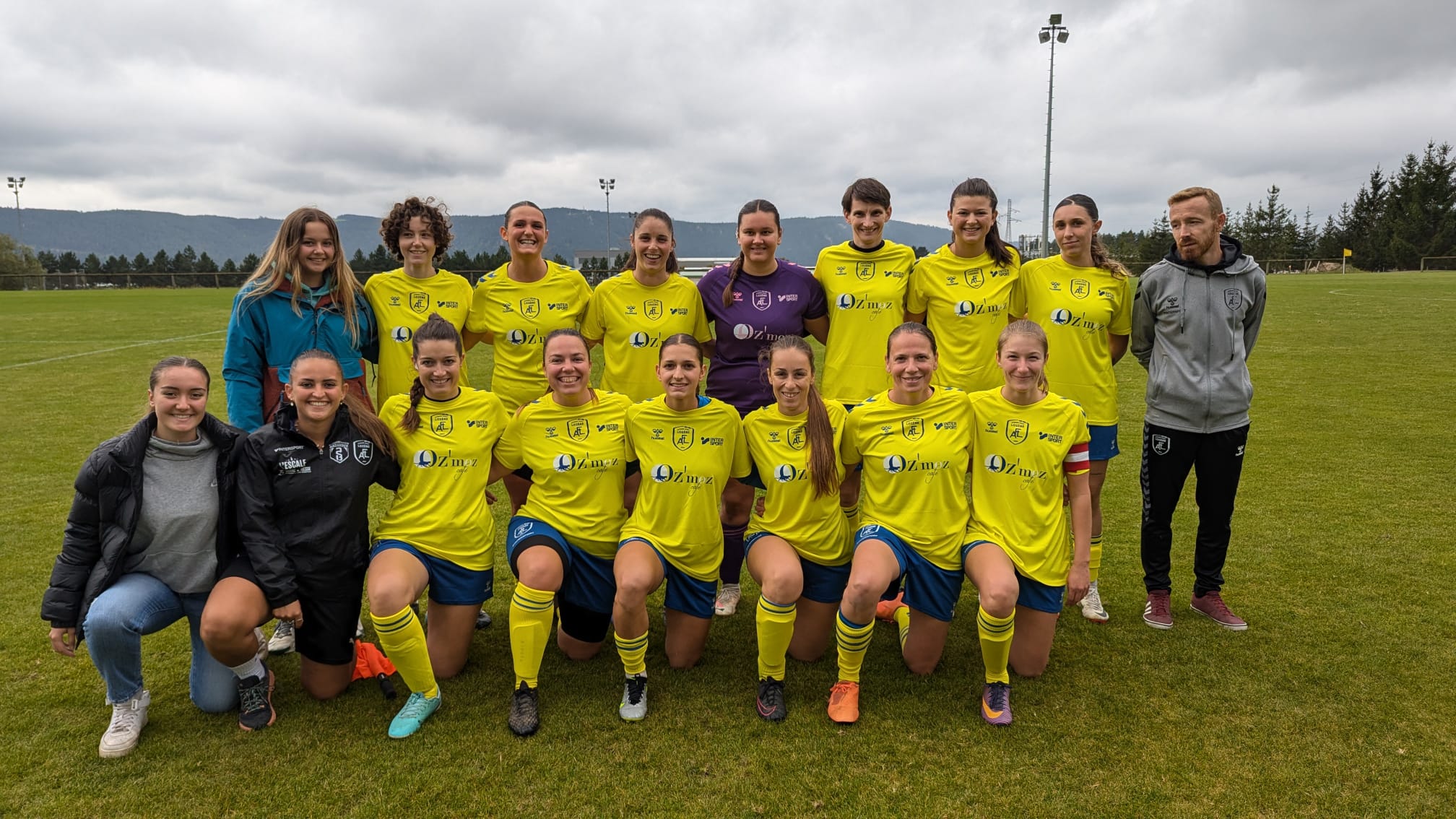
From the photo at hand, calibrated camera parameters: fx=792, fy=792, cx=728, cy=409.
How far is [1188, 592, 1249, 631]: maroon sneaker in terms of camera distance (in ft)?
12.7

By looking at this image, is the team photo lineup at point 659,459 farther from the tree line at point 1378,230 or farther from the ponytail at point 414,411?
the tree line at point 1378,230

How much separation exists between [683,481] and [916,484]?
3.28ft

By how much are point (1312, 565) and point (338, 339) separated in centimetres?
545

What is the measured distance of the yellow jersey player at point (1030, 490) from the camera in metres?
3.33

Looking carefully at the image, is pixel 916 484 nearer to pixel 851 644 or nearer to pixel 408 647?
pixel 851 644

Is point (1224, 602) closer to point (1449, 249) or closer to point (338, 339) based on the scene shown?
point (338, 339)

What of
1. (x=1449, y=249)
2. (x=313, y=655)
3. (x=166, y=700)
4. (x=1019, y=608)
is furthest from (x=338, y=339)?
(x=1449, y=249)

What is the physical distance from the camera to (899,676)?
3512 millimetres

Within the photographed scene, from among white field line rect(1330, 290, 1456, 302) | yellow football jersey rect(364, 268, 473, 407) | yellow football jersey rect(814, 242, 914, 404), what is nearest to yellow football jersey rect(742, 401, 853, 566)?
yellow football jersey rect(814, 242, 914, 404)

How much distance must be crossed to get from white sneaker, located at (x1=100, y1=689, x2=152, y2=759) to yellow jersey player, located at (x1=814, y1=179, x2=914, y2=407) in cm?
321

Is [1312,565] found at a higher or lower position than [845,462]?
lower

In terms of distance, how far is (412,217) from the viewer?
3.99 meters

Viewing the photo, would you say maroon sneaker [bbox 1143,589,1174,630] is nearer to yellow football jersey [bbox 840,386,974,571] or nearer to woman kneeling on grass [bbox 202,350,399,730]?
yellow football jersey [bbox 840,386,974,571]

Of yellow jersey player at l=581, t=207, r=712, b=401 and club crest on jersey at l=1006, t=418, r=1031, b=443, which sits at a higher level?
yellow jersey player at l=581, t=207, r=712, b=401
